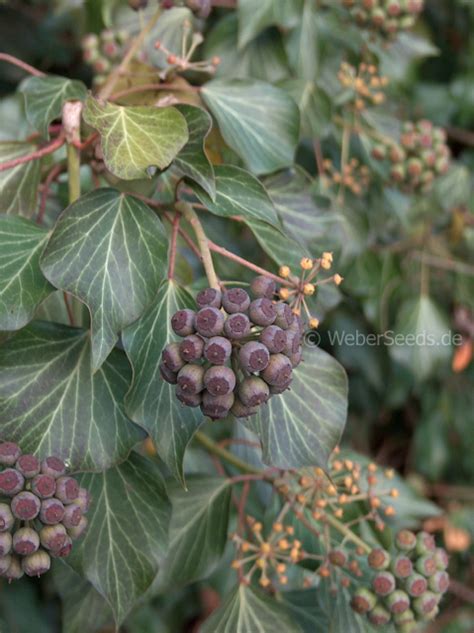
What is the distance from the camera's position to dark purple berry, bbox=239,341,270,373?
794 millimetres

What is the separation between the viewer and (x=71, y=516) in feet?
2.88

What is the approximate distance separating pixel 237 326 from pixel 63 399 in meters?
0.28

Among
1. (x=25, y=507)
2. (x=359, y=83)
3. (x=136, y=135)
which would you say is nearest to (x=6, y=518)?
(x=25, y=507)

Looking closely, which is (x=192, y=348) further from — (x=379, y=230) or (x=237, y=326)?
(x=379, y=230)

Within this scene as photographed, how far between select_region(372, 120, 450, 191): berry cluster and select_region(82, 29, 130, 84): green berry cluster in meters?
0.52

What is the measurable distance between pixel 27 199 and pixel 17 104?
0.54 meters

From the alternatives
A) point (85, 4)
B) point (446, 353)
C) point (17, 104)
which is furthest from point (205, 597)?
point (85, 4)

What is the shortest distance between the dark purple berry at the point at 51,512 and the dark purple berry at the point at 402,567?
1.47 feet

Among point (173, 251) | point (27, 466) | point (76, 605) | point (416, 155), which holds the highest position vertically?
point (173, 251)

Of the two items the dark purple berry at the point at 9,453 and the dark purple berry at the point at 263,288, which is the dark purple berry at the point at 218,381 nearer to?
the dark purple berry at the point at 263,288

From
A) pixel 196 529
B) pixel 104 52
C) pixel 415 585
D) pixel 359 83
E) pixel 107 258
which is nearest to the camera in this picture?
pixel 107 258

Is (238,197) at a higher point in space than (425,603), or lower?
higher

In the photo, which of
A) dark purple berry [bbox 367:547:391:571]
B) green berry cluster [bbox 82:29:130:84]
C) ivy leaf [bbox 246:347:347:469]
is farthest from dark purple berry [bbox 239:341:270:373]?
green berry cluster [bbox 82:29:130:84]

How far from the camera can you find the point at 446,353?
6.30ft
